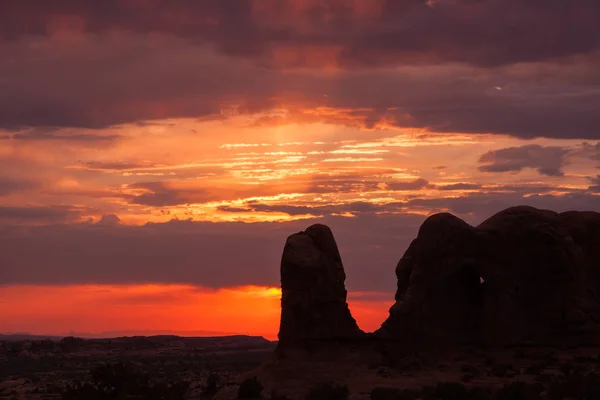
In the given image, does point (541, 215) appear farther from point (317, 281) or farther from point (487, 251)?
point (317, 281)

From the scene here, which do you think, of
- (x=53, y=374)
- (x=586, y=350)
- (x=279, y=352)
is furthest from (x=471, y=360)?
(x=53, y=374)

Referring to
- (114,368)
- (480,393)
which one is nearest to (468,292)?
(480,393)

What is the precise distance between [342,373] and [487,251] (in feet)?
32.5

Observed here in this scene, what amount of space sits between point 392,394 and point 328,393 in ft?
10.4

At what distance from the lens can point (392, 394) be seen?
1626 inches

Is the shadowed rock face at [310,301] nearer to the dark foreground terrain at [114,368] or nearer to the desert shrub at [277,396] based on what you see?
the desert shrub at [277,396]

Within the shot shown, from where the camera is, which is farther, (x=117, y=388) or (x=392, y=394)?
(x=117, y=388)

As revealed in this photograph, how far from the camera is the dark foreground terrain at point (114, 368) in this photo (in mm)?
54469

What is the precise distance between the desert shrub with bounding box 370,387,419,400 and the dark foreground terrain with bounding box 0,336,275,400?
11.8 meters

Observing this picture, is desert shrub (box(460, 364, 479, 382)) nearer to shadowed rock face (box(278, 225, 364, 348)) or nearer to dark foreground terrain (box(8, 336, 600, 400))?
dark foreground terrain (box(8, 336, 600, 400))

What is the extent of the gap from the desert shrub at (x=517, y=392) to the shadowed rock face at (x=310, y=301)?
10540 millimetres

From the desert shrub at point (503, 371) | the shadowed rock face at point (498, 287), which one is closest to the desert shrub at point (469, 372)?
the desert shrub at point (503, 371)

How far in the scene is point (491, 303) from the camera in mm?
48219

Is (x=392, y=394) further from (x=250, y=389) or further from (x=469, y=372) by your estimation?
(x=250, y=389)
